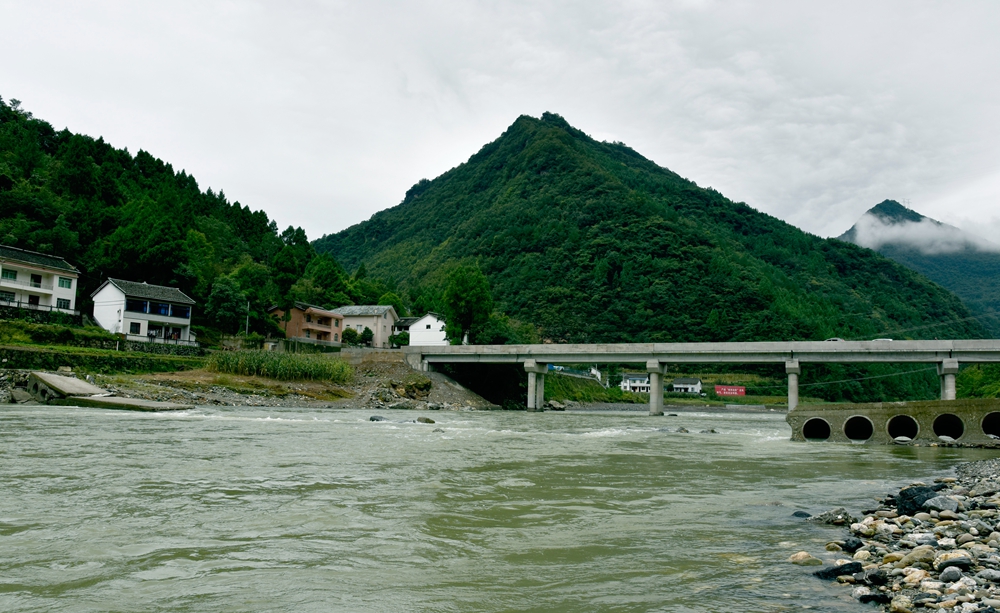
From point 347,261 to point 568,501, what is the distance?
162m

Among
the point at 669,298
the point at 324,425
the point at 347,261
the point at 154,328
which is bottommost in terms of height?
the point at 324,425

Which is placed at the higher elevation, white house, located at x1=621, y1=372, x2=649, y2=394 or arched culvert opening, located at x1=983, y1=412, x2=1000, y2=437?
arched culvert opening, located at x1=983, y1=412, x2=1000, y2=437

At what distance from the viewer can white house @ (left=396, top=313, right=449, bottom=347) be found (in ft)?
249

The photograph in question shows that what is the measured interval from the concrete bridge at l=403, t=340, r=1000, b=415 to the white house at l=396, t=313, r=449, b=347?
646 inches

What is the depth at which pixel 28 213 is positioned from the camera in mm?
59688

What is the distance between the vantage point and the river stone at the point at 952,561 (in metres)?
5.50

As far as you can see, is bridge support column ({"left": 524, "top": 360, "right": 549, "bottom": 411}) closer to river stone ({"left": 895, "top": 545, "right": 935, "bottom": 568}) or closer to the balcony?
the balcony

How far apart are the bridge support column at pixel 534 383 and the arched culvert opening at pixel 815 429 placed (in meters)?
30.1

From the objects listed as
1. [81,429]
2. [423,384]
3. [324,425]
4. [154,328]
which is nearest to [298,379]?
[423,384]

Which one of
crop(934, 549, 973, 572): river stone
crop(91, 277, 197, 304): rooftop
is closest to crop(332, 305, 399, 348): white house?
crop(91, 277, 197, 304): rooftop

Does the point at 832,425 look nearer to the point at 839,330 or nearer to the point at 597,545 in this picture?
the point at 597,545

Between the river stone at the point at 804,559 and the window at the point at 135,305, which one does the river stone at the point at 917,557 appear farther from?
the window at the point at 135,305

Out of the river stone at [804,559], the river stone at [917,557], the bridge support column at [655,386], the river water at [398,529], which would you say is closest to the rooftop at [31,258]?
the river water at [398,529]

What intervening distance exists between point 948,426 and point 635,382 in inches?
3282
